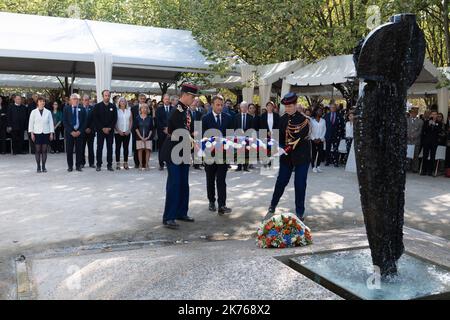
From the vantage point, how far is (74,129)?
1241 cm

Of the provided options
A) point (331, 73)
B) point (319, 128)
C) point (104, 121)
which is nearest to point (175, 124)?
point (104, 121)

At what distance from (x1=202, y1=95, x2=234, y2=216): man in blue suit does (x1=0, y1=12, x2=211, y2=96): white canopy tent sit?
23.0 feet

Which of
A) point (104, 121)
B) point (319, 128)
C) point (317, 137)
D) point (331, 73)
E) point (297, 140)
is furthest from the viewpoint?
point (331, 73)

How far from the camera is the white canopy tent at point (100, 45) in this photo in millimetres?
14188

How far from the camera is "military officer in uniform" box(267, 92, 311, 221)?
732cm

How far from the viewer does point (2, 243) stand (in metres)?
5.99

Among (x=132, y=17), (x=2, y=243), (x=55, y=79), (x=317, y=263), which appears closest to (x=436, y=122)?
(x=317, y=263)

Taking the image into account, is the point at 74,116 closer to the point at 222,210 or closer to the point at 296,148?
the point at 222,210

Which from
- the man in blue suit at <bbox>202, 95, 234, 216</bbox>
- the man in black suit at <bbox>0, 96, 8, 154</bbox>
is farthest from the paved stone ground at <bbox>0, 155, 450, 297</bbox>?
the man in black suit at <bbox>0, 96, 8, 154</bbox>

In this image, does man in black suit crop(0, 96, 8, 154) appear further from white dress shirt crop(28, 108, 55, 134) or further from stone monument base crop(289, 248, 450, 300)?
stone monument base crop(289, 248, 450, 300)

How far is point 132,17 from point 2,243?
26595 millimetres

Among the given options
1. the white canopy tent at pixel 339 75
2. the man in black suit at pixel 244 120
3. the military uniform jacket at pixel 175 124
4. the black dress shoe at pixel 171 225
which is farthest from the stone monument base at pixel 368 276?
the white canopy tent at pixel 339 75

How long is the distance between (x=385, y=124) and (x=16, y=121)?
14827mm
